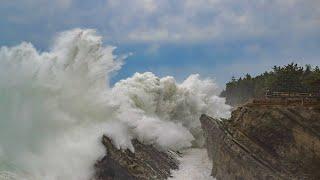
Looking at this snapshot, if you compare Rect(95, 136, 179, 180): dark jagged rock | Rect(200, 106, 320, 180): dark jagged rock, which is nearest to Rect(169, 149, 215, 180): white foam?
Rect(95, 136, 179, 180): dark jagged rock

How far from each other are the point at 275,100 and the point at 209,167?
24.2 ft

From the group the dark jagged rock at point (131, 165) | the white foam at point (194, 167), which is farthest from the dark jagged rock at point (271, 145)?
the dark jagged rock at point (131, 165)

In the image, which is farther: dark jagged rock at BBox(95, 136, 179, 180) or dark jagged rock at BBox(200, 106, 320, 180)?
dark jagged rock at BBox(95, 136, 179, 180)

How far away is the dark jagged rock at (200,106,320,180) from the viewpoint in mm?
30172

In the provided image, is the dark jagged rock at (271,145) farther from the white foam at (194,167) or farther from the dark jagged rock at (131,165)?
the dark jagged rock at (131,165)

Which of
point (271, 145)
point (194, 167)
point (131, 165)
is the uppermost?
point (194, 167)

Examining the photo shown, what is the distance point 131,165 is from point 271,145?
315 inches

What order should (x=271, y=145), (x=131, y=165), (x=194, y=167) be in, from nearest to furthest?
(x=131, y=165) → (x=271, y=145) → (x=194, y=167)

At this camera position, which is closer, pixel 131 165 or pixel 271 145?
pixel 131 165

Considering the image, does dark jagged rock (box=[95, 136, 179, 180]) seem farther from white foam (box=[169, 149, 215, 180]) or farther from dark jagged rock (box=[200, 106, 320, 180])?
dark jagged rock (box=[200, 106, 320, 180])

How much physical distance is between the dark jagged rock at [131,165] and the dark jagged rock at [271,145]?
4.07m

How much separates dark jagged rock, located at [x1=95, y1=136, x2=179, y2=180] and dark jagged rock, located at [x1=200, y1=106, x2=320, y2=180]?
407 cm

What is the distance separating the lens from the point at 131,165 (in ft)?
104

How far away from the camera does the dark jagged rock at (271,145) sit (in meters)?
30.2
